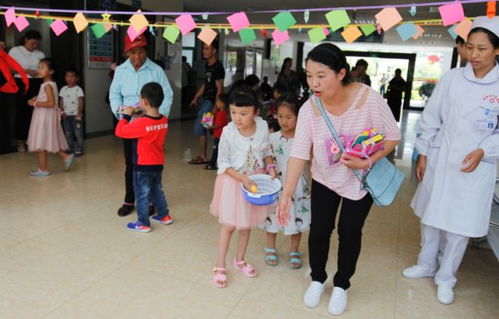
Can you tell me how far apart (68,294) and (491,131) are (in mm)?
2320

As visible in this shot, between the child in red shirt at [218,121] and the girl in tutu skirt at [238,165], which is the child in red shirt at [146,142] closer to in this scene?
the girl in tutu skirt at [238,165]

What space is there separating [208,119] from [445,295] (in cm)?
336

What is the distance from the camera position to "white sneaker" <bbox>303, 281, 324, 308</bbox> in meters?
2.24

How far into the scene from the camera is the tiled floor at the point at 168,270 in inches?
86.0

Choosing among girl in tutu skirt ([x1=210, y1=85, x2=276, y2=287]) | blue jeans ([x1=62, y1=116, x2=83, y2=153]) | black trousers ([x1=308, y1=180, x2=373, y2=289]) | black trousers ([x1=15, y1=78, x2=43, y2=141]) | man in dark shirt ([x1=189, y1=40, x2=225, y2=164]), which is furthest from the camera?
black trousers ([x1=15, y1=78, x2=43, y2=141])

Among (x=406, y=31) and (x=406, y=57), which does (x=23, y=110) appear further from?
(x=406, y=57)

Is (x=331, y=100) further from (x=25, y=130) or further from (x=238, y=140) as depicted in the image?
(x=25, y=130)

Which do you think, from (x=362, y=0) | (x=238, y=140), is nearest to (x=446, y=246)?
(x=238, y=140)

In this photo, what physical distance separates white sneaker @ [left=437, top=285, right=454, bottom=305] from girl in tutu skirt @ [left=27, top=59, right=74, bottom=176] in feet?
12.3

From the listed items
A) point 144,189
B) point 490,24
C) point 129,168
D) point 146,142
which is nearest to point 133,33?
point 146,142

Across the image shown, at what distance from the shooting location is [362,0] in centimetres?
842

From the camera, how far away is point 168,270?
2547 millimetres

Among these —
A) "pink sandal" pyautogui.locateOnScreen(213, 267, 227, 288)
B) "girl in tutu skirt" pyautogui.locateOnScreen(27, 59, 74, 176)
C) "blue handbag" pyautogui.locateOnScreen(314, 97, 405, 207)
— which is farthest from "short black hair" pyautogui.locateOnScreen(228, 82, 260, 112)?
"girl in tutu skirt" pyautogui.locateOnScreen(27, 59, 74, 176)

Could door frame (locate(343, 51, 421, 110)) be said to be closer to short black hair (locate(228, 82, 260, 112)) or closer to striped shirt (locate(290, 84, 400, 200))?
short black hair (locate(228, 82, 260, 112))
